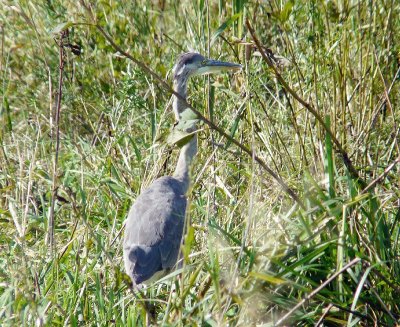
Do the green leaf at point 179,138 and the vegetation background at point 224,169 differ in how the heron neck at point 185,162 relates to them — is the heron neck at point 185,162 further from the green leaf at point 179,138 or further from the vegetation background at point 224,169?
the green leaf at point 179,138

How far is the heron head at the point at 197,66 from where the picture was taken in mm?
4547

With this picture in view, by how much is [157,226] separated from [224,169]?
1.78 ft

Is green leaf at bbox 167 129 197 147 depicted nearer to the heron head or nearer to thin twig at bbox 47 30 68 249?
thin twig at bbox 47 30 68 249

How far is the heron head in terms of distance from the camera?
14.9ft

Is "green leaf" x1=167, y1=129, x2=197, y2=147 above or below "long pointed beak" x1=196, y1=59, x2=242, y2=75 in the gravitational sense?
above

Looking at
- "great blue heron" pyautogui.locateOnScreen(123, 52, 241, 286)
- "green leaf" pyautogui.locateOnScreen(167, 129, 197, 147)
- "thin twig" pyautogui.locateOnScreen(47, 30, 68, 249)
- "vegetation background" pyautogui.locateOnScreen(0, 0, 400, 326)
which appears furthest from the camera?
"great blue heron" pyautogui.locateOnScreen(123, 52, 241, 286)

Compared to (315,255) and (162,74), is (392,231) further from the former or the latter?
(162,74)

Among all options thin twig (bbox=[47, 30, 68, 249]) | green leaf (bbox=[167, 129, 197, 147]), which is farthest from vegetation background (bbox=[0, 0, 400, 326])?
green leaf (bbox=[167, 129, 197, 147])

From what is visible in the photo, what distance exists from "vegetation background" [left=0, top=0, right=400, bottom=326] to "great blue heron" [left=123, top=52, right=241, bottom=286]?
102 mm

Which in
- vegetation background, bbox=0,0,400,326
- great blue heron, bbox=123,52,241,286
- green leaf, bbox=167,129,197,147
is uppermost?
green leaf, bbox=167,129,197,147

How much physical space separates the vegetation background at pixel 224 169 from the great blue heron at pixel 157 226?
102mm

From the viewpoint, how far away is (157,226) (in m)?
4.20

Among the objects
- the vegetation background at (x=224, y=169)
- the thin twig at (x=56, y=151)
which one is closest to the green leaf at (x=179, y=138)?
the vegetation background at (x=224, y=169)

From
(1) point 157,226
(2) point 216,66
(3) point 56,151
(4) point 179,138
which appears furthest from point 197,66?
(4) point 179,138
